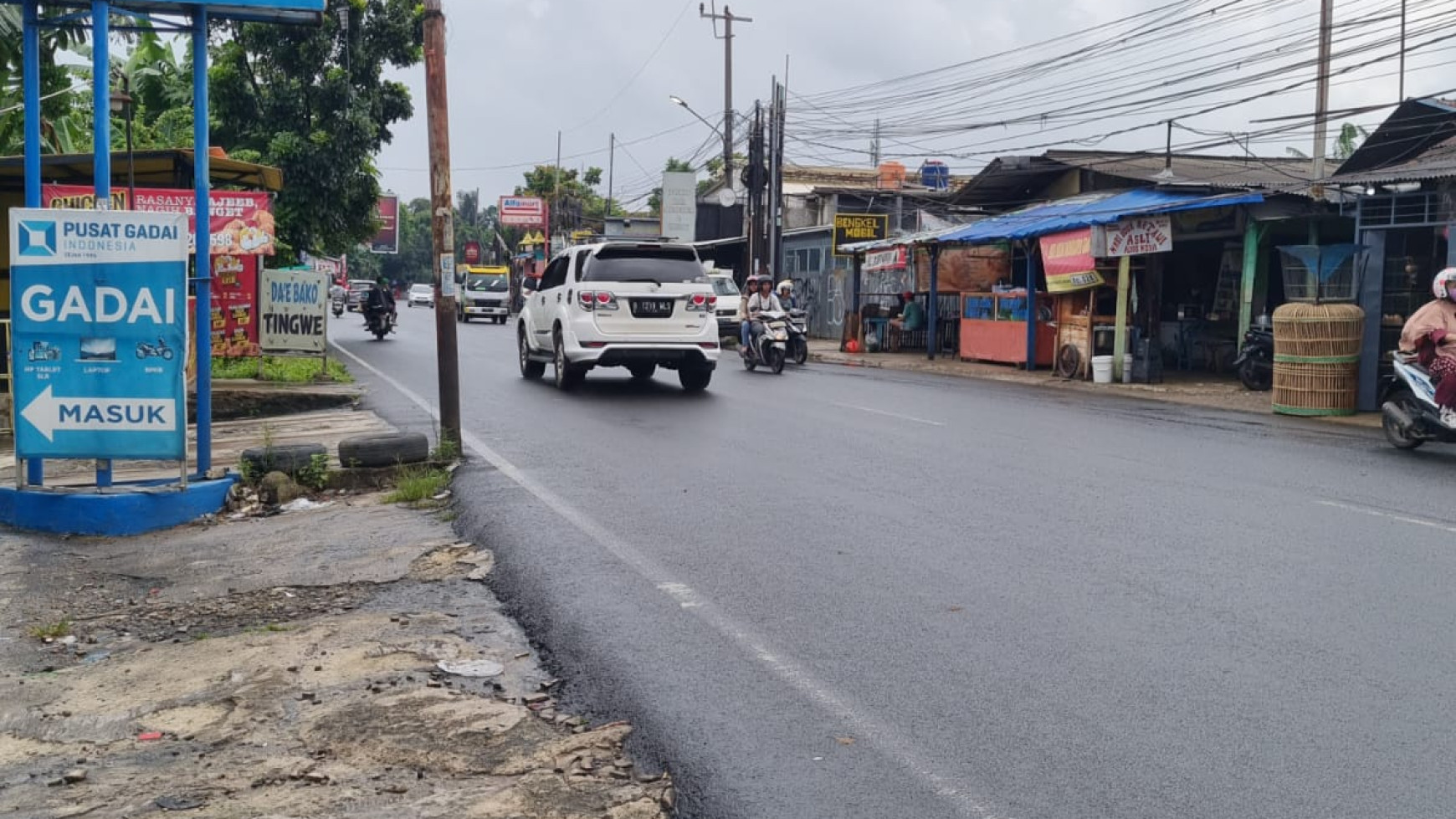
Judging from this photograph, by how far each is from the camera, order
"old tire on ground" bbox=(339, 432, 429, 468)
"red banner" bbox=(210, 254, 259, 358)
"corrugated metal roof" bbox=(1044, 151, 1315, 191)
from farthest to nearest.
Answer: "corrugated metal roof" bbox=(1044, 151, 1315, 191) → "red banner" bbox=(210, 254, 259, 358) → "old tire on ground" bbox=(339, 432, 429, 468)

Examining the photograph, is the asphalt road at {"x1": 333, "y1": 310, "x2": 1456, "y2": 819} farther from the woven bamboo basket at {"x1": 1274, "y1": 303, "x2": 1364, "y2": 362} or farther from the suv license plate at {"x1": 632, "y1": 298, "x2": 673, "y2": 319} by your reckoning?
the woven bamboo basket at {"x1": 1274, "y1": 303, "x2": 1364, "y2": 362}

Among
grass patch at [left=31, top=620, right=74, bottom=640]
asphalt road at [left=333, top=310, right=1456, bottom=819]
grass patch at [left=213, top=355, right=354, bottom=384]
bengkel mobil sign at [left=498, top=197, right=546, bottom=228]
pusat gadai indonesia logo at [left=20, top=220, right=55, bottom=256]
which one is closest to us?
asphalt road at [left=333, top=310, right=1456, bottom=819]

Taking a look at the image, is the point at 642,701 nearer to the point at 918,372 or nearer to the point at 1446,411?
the point at 1446,411

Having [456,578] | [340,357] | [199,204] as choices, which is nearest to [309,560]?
[456,578]

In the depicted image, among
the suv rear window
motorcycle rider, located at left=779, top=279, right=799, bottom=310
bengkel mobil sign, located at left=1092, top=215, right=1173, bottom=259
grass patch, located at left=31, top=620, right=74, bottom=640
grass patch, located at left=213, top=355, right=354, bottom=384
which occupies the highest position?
bengkel mobil sign, located at left=1092, top=215, right=1173, bottom=259

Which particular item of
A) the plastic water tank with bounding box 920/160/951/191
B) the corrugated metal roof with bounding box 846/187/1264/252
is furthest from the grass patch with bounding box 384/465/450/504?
the plastic water tank with bounding box 920/160/951/191

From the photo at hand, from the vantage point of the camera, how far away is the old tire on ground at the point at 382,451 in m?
11.1

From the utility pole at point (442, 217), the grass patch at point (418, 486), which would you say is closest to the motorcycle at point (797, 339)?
the utility pole at point (442, 217)

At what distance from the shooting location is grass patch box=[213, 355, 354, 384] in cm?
2012

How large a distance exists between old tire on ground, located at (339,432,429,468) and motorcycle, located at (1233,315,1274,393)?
48.7 ft

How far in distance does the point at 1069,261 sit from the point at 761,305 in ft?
18.7

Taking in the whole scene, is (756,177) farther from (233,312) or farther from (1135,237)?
(233,312)

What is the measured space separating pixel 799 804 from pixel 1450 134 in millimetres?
21916

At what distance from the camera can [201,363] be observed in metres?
10.3
